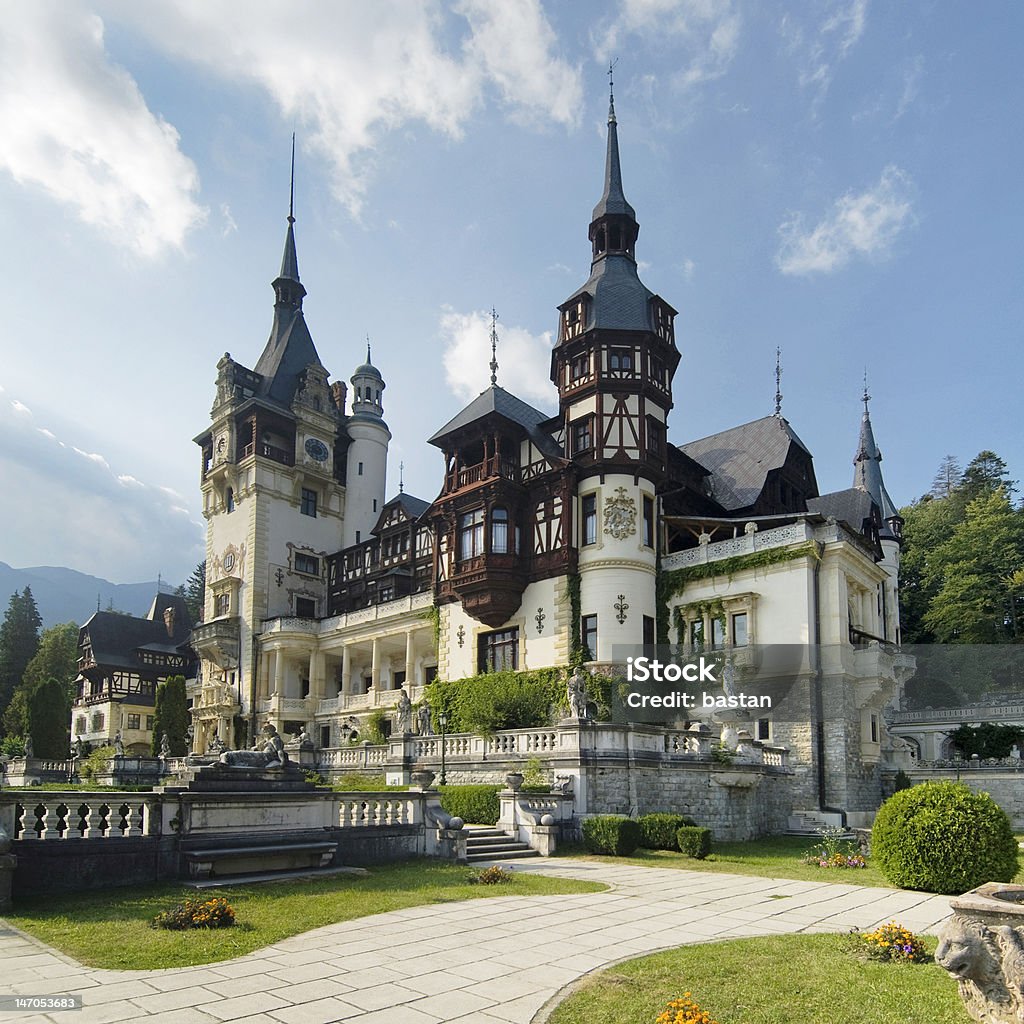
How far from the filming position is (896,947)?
966 centimetres

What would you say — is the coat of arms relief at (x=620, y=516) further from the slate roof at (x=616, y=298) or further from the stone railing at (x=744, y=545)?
the slate roof at (x=616, y=298)

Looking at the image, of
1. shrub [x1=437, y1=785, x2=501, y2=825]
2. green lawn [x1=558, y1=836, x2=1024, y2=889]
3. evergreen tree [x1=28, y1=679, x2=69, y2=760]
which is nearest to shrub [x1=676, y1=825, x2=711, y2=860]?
green lawn [x1=558, y1=836, x2=1024, y2=889]

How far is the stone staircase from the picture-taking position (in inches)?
786

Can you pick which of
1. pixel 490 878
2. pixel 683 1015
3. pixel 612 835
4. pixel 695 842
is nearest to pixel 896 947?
pixel 683 1015

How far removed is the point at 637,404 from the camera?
38.3 meters

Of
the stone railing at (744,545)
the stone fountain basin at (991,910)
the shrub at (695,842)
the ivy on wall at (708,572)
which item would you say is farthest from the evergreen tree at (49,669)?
the stone fountain basin at (991,910)

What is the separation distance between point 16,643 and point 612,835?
8539cm

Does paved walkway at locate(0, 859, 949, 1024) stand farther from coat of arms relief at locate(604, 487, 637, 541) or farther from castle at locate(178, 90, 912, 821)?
coat of arms relief at locate(604, 487, 637, 541)

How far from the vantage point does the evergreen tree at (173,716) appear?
164 ft

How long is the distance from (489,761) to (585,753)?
4.17 meters

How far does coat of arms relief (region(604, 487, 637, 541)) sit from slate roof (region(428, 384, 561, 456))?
4191 millimetres

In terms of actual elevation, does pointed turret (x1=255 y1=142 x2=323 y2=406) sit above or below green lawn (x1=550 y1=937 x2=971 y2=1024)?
above

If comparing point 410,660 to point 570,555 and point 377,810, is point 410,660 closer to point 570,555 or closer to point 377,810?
point 570,555

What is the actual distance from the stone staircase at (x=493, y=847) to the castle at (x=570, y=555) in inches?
560
